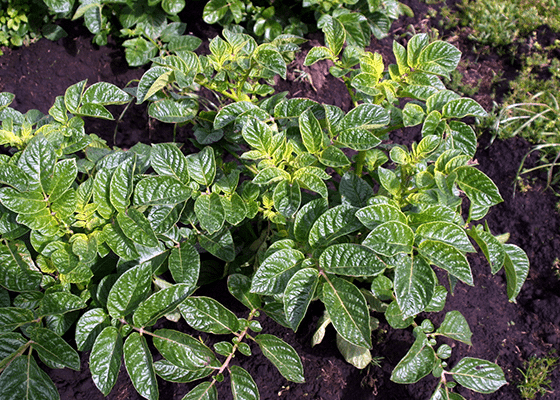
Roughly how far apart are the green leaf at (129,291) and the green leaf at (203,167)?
36 centimetres

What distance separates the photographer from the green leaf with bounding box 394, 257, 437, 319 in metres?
1.31

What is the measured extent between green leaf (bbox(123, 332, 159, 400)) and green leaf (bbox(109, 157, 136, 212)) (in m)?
0.44

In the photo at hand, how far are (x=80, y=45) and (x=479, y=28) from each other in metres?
2.88

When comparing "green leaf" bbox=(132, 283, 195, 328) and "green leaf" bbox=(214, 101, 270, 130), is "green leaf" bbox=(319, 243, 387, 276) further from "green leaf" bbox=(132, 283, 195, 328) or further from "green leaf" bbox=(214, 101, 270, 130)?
"green leaf" bbox=(214, 101, 270, 130)

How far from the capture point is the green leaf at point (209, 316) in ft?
5.02

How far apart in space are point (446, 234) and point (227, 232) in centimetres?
80

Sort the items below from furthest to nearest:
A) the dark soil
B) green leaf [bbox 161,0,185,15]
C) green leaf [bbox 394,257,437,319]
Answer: green leaf [bbox 161,0,185,15]
the dark soil
green leaf [bbox 394,257,437,319]

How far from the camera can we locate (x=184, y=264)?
161 cm

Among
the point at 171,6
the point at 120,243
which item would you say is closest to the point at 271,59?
the point at 120,243

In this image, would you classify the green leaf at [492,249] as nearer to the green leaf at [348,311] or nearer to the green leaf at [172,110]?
the green leaf at [348,311]

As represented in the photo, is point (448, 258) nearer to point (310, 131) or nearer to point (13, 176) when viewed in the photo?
point (310, 131)

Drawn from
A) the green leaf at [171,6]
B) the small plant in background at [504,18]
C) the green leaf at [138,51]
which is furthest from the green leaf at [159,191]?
the small plant in background at [504,18]

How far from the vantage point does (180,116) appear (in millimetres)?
1815

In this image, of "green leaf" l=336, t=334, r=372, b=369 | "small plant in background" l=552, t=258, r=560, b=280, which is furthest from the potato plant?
"small plant in background" l=552, t=258, r=560, b=280
